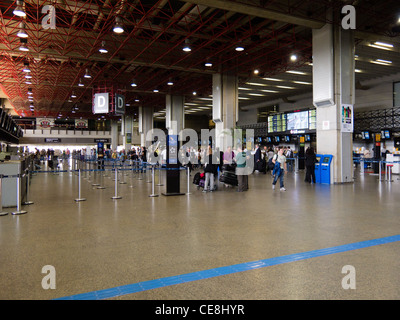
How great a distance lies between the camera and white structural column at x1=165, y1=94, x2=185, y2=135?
91.5 ft

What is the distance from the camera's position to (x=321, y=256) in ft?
13.8

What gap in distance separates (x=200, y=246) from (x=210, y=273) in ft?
3.51

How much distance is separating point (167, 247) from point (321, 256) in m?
2.25

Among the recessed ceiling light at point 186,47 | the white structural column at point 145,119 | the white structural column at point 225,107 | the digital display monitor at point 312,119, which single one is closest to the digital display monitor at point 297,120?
the digital display monitor at point 312,119

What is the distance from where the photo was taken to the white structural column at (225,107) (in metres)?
21.3

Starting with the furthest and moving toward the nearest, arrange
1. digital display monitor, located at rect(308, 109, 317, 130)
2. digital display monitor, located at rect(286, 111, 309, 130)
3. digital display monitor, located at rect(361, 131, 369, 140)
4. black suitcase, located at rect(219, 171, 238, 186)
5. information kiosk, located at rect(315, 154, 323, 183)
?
digital display monitor, located at rect(286, 111, 309, 130) < digital display monitor, located at rect(308, 109, 317, 130) < digital display monitor, located at rect(361, 131, 369, 140) < information kiosk, located at rect(315, 154, 323, 183) < black suitcase, located at rect(219, 171, 238, 186)

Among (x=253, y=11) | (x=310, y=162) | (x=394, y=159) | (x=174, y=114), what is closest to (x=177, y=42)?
(x=253, y=11)

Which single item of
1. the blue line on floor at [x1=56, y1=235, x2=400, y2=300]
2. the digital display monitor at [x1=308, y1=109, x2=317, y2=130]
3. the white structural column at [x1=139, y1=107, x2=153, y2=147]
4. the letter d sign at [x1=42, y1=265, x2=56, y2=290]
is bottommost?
the blue line on floor at [x1=56, y1=235, x2=400, y2=300]

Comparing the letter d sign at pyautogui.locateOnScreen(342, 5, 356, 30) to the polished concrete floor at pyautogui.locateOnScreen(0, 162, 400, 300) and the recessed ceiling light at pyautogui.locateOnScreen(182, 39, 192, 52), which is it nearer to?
the recessed ceiling light at pyautogui.locateOnScreen(182, 39, 192, 52)

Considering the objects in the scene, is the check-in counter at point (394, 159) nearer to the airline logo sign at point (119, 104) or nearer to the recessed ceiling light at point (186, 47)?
the recessed ceiling light at point (186, 47)

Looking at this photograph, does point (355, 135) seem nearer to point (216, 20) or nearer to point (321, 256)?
point (216, 20)

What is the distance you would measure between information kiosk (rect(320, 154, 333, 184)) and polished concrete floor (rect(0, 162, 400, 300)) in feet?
15.3

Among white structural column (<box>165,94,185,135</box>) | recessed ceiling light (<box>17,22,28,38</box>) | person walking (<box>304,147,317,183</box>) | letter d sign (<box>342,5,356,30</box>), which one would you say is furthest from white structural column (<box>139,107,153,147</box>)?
letter d sign (<box>342,5,356,30</box>)
